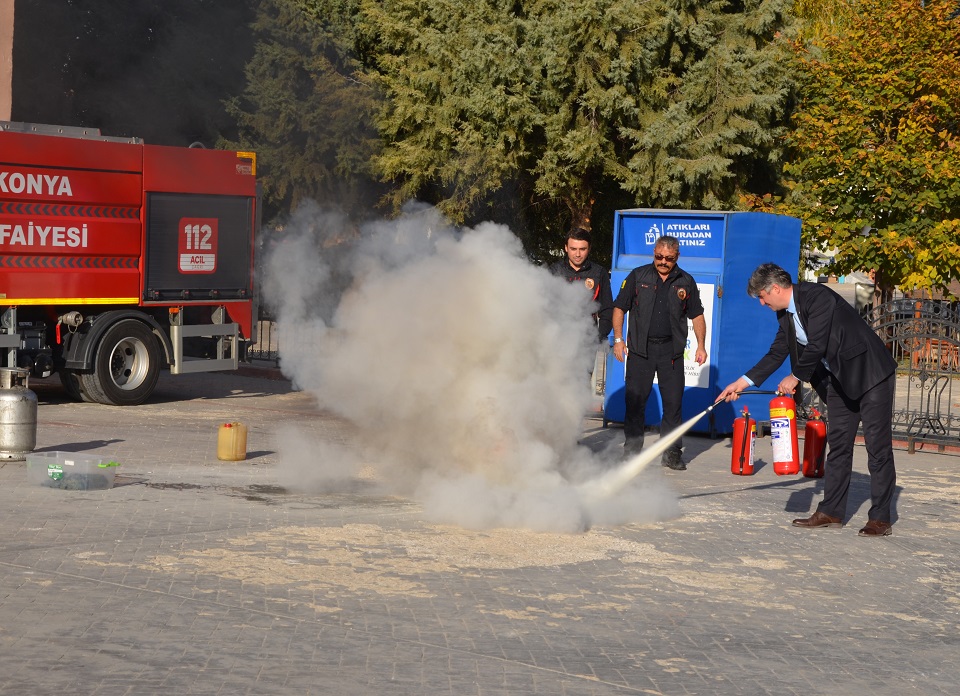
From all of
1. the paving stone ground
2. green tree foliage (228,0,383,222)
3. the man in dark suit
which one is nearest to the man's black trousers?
the paving stone ground

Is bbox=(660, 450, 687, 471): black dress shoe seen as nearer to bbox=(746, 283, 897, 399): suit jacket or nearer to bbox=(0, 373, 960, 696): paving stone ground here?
bbox=(0, 373, 960, 696): paving stone ground

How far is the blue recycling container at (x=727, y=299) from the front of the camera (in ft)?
44.1

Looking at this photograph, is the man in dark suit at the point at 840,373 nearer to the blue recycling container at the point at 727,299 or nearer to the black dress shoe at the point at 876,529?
the black dress shoe at the point at 876,529

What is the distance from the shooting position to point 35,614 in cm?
602

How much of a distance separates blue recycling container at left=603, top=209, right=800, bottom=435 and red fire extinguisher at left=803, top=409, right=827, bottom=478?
7.62 ft

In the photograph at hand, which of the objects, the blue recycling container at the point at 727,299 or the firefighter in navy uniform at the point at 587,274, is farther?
the blue recycling container at the point at 727,299

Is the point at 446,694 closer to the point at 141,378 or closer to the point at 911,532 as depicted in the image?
the point at 911,532

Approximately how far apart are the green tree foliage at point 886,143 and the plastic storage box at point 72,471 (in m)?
16.6

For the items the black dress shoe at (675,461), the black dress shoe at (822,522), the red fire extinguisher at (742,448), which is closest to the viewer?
the black dress shoe at (822,522)

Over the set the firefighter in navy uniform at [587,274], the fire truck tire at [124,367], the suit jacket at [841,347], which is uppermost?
the firefighter in navy uniform at [587,274]

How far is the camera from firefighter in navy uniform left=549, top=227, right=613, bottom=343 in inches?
433

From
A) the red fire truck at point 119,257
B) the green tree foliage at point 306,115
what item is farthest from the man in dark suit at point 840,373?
the green tree foliage at point 306,115

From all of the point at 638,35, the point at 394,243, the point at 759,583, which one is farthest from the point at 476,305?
the point at 638,35

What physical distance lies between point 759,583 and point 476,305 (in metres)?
2.80
